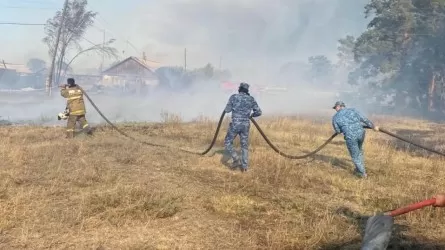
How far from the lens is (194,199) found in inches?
239

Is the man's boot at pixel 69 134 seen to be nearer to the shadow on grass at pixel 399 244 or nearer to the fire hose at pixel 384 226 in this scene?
the shadow on grass at pixel 399 244

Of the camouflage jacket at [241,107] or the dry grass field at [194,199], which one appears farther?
the camouflage jacket at [241,107]

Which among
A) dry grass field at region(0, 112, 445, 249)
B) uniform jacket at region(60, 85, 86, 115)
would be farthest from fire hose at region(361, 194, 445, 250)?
uniform jacket at region(60, 85, 86, 115)

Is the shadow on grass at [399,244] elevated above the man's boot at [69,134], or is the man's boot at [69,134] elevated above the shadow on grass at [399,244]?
the man's boot at [69,134]

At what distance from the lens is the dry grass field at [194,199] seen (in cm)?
470

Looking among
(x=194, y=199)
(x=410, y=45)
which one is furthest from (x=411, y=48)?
(x=194, y=199)

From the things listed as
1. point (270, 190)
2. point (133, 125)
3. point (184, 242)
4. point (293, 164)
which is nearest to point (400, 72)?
point (133, 125)

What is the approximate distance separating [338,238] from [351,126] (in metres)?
A: 3.84

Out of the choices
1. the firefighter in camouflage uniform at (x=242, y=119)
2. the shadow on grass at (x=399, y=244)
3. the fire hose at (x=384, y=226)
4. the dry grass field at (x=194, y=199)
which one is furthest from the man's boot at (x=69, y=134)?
the fire hose at (x=384, y=226)

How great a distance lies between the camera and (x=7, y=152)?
8.60 meters

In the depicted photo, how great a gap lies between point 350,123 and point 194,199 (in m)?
3.91

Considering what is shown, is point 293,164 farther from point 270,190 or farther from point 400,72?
point 400,72

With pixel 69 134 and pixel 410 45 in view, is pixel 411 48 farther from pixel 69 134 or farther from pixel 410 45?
pixel 69 134

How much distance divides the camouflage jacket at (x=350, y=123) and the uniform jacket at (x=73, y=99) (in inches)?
275
